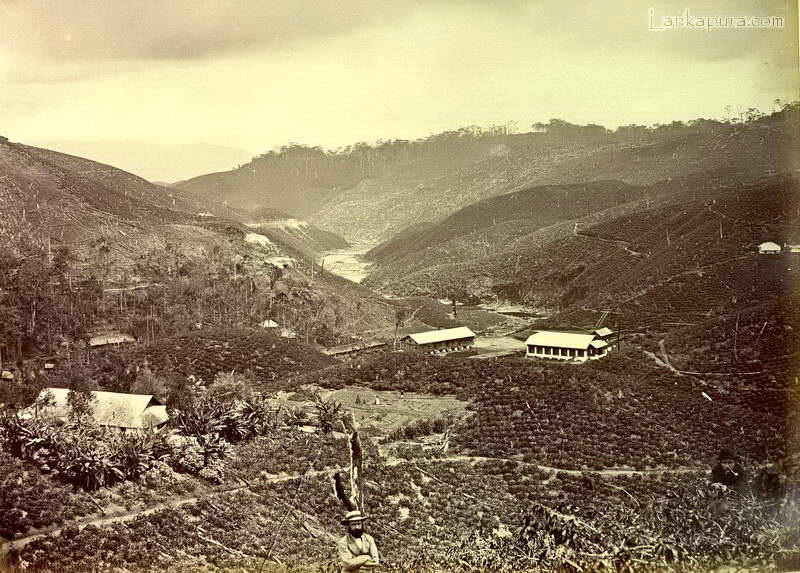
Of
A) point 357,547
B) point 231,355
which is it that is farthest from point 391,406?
point 357,547

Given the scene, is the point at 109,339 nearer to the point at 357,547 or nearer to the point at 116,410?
the point at 116,410

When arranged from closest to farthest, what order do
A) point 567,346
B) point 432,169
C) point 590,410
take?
1. point 590,410
2. point 567,346
3. point 432,169

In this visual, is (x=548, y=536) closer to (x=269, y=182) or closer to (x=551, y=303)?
(x=551, y=303)

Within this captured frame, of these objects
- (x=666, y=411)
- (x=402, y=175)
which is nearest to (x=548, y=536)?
(x=666, y=411)

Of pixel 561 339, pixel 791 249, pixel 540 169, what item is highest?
pixel 540 169

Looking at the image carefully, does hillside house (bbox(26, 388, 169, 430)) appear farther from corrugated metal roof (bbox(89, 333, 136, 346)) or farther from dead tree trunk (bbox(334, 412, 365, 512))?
dead tree trunk (bbox(334, 412, 365, 512))

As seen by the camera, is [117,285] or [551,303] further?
[551,303]
